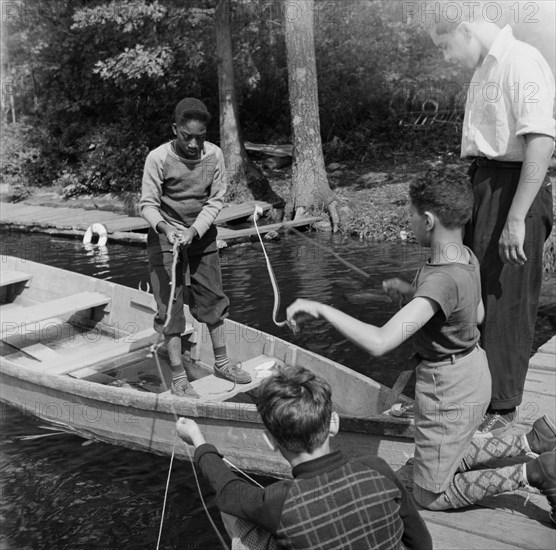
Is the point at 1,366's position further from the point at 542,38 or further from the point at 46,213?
the point at 542,38

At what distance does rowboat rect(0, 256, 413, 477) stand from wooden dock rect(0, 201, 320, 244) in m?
5.42

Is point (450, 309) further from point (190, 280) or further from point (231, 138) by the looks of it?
point (231, 138)

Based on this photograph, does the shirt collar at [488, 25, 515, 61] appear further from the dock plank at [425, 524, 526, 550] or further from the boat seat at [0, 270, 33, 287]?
the boat seat at [0, 270, 33, 287]

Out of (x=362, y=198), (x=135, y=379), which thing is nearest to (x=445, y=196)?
(x=135, y=379)

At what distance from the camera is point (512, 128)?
3.53m

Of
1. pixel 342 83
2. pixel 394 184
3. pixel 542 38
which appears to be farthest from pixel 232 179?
pixel 542 38

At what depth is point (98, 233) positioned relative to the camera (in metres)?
14.4

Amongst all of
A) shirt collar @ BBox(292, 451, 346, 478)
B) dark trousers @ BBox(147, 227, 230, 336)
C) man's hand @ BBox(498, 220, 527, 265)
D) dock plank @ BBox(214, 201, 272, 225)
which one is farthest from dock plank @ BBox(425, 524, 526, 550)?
dock plank @ BBox(214, 201, 272, 225)

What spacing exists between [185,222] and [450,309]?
288 cm

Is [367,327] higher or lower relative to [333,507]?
higher

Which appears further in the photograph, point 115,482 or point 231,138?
point 231,138

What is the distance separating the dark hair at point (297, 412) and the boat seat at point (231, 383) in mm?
3006

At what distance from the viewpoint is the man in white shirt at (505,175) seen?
3.42 metres

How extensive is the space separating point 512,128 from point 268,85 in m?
18.9
